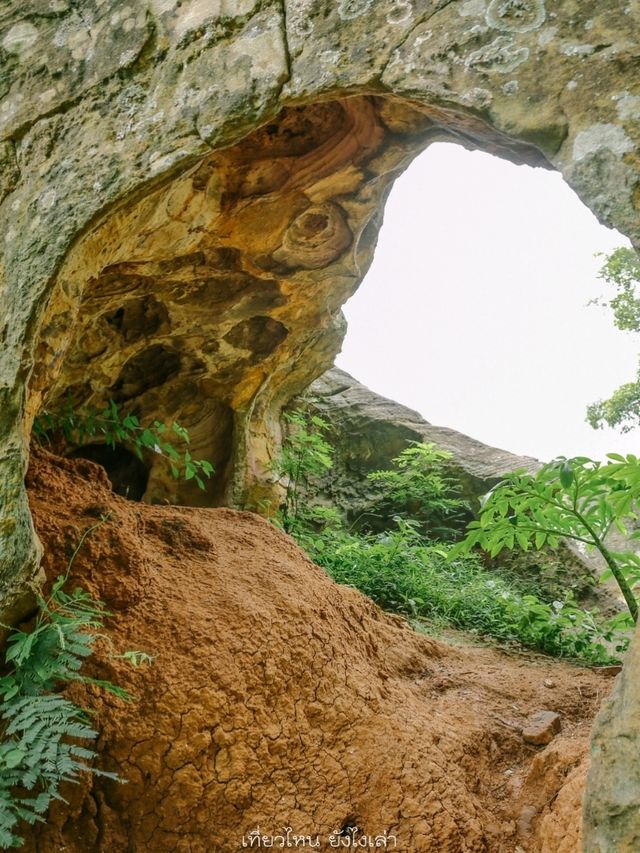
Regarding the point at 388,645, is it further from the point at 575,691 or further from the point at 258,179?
the point at 258,179

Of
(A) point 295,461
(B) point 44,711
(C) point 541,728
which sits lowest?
(B) point 44,711

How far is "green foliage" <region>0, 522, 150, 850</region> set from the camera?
1.89m

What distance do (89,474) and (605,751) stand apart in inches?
111

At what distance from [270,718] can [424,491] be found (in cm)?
523

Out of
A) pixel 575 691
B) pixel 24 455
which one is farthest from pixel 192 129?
pixel 575 691

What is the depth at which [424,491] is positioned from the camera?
24.3 ft

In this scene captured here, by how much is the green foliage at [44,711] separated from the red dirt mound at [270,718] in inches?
3.9

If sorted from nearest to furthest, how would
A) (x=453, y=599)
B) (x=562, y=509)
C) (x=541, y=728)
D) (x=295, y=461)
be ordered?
(x=541, y=728)
(x=562, y=509)
(x=453, y=599)
(x=295, y=461)

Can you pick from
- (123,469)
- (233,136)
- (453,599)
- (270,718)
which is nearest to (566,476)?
(270,718)

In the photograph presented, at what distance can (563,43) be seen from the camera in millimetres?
1945

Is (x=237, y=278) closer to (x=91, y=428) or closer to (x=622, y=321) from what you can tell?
(x=91, y=428)

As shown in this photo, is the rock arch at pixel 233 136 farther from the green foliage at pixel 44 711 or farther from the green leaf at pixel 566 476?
the green leaf at pixel 566 476

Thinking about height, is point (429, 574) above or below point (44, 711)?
above

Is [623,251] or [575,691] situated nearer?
[575,691]
